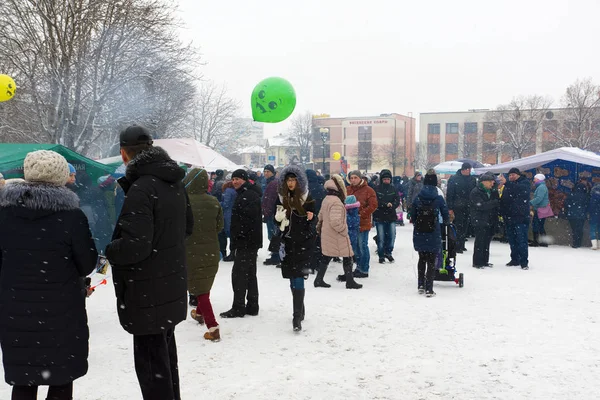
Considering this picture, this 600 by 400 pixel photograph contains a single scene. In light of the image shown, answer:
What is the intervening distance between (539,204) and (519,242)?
3603 millimetres

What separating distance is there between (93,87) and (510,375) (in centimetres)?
1629

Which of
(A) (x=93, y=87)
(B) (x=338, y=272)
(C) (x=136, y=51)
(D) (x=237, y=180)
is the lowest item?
(B) (x=338, y=272)

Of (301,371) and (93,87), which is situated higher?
(93,87)

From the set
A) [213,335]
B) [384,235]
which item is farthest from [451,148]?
[213,335]

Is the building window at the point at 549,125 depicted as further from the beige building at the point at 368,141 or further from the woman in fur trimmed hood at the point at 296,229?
the woman in fur trimmed hood at the point at 296,229

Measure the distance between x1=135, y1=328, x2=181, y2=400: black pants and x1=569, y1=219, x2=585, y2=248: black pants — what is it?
12.7 meters

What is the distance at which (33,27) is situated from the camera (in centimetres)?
1616

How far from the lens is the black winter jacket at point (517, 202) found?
10.3 metres

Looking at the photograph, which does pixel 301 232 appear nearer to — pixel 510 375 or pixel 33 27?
pixel 510 375

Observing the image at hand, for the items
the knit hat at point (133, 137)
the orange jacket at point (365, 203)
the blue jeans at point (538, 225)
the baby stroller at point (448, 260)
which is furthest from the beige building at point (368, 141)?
the knit hat at point (133, 137)

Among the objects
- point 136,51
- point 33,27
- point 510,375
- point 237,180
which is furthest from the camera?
point 136,51

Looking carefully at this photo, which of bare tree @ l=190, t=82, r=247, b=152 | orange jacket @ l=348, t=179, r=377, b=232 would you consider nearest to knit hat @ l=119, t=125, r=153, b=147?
orange jacket @ l=348, t=179, r=377, b=232

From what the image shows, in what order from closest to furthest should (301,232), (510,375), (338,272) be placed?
1. (510,375)
2. (301,232)
3. (338,272)

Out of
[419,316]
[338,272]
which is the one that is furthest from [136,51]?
[419,316]
